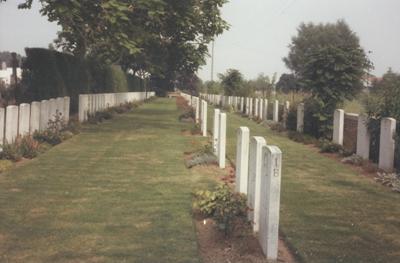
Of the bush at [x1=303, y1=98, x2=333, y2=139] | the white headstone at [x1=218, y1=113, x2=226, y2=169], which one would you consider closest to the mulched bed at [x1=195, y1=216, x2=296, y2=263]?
the white headstone at [x1=218, y1=113, x2=226, y2=169]

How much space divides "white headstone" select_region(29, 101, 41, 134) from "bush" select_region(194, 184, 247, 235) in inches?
320

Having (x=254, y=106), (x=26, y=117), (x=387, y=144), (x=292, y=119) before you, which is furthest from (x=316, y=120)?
(x=254, y=106)

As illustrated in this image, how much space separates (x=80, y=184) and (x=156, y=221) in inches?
110

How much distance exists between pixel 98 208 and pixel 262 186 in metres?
2.69

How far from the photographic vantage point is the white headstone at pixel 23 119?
13875 millimetres

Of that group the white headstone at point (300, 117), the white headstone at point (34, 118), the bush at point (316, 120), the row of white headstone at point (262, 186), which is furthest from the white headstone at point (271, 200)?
the white headstone at point (300, 117)

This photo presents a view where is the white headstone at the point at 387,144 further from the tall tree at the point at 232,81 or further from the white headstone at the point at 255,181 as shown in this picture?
the tall tree at the point at 232,81

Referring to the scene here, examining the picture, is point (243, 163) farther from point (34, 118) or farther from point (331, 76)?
point (331, 76)

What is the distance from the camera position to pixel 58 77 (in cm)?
2073

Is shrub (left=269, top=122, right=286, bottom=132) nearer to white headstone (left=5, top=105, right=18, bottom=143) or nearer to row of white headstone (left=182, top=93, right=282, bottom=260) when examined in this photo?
white headstone (left=5, top=105, right=18, bottom=143)

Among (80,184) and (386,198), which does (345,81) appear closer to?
(386,198)

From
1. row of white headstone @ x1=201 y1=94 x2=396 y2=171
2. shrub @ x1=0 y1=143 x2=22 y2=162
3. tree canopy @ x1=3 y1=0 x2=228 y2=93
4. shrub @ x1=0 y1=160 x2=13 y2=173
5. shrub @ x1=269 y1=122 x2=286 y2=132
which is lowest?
shrub @ x1=0 y1=160 x2=13 y2=173

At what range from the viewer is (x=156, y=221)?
297 inches

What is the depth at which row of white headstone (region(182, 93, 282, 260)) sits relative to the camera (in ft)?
19.5
